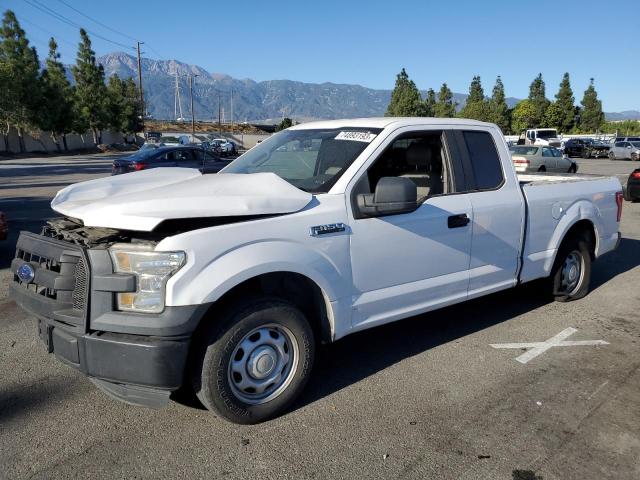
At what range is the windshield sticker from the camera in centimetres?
390

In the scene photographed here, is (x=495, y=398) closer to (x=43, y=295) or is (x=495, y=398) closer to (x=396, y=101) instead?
(x=43, y=295)

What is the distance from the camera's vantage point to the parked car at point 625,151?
127ft

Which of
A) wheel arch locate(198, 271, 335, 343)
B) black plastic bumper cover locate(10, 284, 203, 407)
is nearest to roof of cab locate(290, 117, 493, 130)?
wheel arch locate(198, 271, 335, 343)

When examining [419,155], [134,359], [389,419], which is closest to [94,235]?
[134,359]

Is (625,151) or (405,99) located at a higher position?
(405,99)

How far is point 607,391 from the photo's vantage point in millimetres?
3801

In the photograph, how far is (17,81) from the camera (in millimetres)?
39719

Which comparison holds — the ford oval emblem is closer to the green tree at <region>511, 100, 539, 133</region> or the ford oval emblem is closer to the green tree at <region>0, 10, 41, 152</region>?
the green tree at <region>0, 10, 41, 152</region>

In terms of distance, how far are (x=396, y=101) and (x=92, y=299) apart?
3108 inches

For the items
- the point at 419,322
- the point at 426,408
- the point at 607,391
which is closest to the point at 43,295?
the point at 426,408

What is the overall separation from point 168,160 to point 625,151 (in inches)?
1382

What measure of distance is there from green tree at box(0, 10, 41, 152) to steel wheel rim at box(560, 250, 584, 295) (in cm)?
4195

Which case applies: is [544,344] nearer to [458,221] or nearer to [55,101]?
[458,221]

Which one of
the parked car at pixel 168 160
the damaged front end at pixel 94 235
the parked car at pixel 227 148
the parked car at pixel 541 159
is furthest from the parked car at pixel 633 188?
the parked car at pixel 227 148
